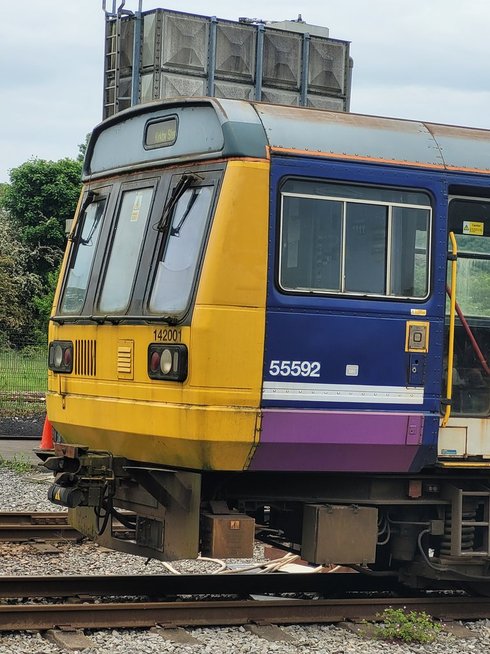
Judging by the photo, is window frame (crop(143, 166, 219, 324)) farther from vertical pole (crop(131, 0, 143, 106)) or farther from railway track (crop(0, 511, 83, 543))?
vertical pole (crop(131, 0, 143, 106))

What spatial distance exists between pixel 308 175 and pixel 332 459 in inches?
72.6

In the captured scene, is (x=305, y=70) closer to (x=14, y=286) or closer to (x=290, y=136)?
(x=290, y=136)

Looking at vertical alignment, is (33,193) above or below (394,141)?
above

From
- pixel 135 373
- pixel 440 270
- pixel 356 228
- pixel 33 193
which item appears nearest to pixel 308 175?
pixel 356 228

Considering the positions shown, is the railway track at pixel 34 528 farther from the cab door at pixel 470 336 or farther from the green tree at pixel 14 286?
the green tree at pixel 14 286

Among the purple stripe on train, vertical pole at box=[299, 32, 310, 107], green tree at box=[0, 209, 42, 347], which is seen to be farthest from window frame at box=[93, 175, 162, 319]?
green tree at box=[0, 209, 42, 347]

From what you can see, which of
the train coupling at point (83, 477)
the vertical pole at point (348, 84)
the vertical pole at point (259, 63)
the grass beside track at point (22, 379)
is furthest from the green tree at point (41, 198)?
the train coupling at point (83, 477)

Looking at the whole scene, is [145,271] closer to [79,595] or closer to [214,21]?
[79,595]

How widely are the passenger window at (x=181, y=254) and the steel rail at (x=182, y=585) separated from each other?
209cm

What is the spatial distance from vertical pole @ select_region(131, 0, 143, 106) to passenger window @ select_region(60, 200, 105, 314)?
32.7ft

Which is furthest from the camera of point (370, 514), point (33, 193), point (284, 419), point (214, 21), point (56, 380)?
point (33, 193)

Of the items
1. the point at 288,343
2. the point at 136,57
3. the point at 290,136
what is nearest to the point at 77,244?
the point at 290,136

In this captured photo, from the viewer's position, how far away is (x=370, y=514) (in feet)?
27.0

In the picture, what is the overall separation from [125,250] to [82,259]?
72 centimetres
